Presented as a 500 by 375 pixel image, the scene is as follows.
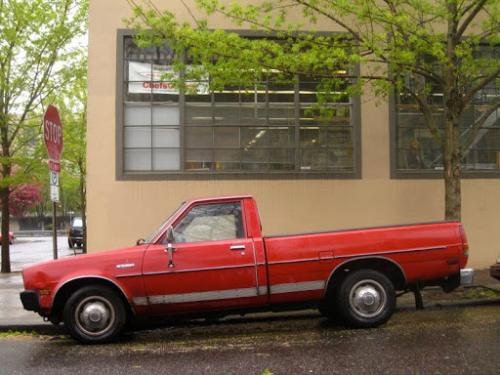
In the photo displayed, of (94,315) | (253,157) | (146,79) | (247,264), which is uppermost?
(146,79)

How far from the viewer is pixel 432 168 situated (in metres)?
12.5

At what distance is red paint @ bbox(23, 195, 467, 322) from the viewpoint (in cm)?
654

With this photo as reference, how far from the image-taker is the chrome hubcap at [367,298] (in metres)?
6.86

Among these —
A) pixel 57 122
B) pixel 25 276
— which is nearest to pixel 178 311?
pixel 25 276

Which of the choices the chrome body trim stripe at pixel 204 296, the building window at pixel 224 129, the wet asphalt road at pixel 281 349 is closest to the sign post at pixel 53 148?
the wet asphalt road at pixel 281 349

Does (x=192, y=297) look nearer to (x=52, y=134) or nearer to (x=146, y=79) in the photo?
(x=52, y=134)

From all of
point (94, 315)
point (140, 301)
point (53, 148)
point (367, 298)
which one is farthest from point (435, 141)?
point (94, 315)

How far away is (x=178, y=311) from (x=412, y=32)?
541 centimetres

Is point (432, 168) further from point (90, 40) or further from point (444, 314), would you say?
point (90, 40)

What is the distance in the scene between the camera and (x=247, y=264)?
6598 millimetres

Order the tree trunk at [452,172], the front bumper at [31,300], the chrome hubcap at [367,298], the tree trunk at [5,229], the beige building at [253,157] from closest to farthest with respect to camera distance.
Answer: the front bumper at [31,300] → the chrome hubcap at [367,298] → the tree trunk at [452,172] → the beige building at [253,157] → the tree trunk at [5,229]

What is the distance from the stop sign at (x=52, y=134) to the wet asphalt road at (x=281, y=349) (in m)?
2.36

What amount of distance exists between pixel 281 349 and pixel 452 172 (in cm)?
471

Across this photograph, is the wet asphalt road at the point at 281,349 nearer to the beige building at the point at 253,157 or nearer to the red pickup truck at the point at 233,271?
the red pickup truck at the point at 233,271
